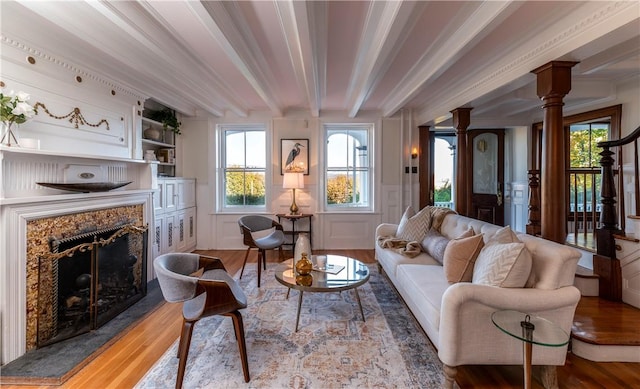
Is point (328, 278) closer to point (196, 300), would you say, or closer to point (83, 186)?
point (196, 300)

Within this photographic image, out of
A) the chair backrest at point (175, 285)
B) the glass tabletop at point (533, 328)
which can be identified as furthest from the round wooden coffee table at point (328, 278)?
the glass tabletop at point (533, 328)

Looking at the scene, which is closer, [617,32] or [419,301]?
[617,32]

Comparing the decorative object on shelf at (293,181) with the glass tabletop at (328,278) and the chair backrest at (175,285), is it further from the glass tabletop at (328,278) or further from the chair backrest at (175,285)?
the chair backrest at (175,285)

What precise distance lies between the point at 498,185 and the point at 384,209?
97.5 inches

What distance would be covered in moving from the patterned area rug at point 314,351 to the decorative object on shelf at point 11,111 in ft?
6.50

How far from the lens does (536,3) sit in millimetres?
1954

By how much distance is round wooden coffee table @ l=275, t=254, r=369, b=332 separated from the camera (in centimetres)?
231

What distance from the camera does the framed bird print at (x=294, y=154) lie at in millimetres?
5179

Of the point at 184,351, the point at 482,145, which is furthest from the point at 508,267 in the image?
the point at 482,145

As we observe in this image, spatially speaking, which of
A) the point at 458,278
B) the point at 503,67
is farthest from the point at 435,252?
the point at 503,67

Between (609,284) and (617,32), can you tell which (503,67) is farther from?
(609,284)

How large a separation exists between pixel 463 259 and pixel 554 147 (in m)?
1.24

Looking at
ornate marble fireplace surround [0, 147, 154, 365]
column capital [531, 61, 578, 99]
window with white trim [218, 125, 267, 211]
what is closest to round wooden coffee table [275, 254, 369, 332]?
ornate marble fireplace surround [0, 147, 154, 365]

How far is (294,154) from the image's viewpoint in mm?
5180
